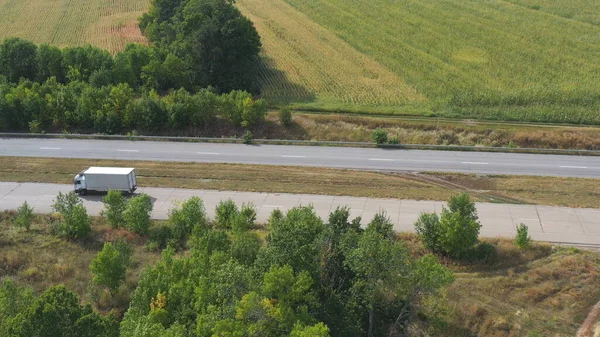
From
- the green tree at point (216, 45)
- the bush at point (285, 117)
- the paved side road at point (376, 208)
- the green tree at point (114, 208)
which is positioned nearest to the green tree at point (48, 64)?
the green tree at point (216, 45)

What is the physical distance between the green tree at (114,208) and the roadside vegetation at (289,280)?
0.50 ft

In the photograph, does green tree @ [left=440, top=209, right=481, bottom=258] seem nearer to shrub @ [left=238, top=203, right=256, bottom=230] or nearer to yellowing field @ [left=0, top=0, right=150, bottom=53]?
shrub @ [left=238, top=203, right=256, bottom=230]

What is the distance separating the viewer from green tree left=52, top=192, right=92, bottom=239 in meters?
40.4

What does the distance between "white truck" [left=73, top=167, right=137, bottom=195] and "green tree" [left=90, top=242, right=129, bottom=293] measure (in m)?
13.6

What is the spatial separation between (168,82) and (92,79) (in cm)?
866

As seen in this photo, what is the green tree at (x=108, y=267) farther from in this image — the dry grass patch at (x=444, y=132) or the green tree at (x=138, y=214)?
the dry grass patch at (x=444, y=132)

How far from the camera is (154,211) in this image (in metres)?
44.8

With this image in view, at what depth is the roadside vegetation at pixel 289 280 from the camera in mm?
25453

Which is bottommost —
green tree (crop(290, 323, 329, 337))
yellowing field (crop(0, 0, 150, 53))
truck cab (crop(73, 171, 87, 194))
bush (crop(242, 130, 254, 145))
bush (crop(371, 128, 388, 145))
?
green tree (crop(290, 323, 329, 337))

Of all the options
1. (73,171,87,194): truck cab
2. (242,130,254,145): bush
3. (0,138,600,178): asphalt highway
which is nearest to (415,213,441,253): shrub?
(0,138,600,178): asphalt highway

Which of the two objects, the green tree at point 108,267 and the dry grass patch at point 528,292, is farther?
the green tree at point 108,267

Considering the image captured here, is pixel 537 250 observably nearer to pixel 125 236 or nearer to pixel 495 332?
pixel 495 332

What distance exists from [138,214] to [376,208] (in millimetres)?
16982

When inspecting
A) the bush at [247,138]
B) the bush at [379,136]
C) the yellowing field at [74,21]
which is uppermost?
the yellowing field at [74,21]
